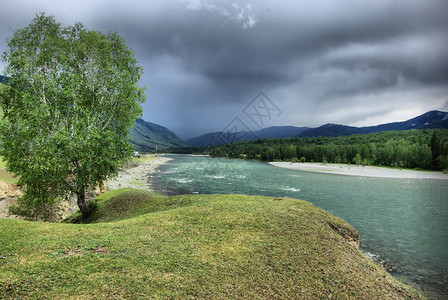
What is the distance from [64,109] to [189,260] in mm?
13329

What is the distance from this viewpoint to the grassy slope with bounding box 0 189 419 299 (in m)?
5.40

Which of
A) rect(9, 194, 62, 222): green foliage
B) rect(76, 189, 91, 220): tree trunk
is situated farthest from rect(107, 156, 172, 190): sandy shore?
rect(9, 194, 62, 222): green foliage

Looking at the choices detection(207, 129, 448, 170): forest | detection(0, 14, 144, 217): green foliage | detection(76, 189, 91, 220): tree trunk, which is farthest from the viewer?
detection(207, 129, 448, 170): forest

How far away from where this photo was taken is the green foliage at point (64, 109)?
→ 1261 cm

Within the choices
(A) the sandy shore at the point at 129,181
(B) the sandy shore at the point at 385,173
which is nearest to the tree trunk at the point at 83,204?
(A) the sandy shore at the point at 129,181

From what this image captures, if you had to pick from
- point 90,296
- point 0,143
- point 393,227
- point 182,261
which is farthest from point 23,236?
point 393,227

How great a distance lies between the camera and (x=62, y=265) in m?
6.09

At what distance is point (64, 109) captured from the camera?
1397 cm

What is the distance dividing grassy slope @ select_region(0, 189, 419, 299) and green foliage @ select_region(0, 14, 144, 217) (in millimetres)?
4875

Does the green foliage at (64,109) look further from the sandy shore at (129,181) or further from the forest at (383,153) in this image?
the forest at (383,153)

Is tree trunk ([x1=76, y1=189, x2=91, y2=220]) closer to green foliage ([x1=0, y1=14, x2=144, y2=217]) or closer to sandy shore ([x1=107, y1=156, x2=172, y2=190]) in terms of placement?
green foliage ([x1=0, y1=14, x2=144, y2=217])

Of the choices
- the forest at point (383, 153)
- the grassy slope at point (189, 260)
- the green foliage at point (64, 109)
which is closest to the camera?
the grassy slope at point (189, 260)

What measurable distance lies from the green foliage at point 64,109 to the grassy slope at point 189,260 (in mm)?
4875

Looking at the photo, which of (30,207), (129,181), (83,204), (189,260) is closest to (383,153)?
(129,181)
